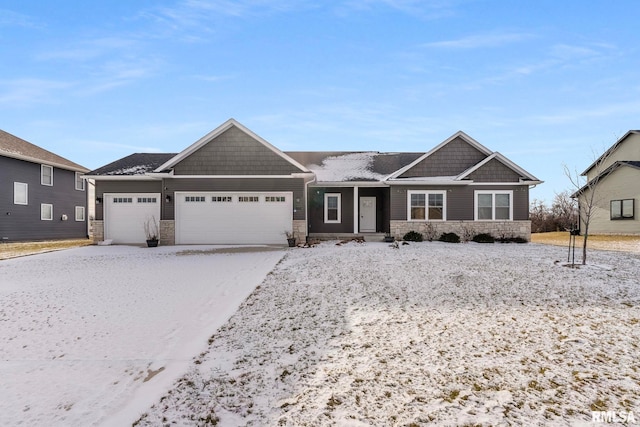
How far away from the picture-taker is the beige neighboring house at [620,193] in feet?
73.7

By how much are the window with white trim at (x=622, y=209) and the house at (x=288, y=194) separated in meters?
11.9

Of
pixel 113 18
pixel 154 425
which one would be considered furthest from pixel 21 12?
pixel 154 425

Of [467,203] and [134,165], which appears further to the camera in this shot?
[134,165]

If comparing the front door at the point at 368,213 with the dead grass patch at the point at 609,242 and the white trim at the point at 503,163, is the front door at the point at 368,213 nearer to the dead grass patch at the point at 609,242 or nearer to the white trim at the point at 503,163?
the white trim at the point at 503,163

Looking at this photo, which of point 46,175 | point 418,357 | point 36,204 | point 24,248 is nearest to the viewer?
point 418,357

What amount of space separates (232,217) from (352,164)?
8475 millimetres

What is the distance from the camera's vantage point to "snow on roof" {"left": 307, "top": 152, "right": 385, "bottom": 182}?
18.2 m

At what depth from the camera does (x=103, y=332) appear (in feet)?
16.4

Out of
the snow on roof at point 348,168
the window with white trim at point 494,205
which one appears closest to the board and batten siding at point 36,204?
the snow on roof at point 348,168

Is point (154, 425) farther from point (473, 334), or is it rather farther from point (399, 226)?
point (399, 226)

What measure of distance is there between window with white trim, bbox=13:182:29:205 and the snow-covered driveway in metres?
14.6

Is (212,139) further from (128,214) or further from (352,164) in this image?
(352,164)

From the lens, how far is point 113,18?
1175cm

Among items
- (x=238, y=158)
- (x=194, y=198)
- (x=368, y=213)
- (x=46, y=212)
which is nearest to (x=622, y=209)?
(x=368, y=213)
